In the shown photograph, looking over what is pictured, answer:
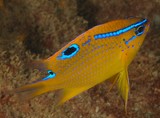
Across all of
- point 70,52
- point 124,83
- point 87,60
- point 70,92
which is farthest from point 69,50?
point 124,83

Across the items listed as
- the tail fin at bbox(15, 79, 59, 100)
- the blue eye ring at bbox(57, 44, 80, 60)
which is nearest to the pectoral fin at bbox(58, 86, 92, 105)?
the tail fin at bbox(15, 79, 59, 100)

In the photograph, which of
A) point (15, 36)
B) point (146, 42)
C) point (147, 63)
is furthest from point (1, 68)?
point (146, 42)

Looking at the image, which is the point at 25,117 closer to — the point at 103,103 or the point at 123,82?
the point at 103,103

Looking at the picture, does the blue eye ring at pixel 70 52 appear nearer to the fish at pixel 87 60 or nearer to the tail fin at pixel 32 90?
the fish at pixel 87 60

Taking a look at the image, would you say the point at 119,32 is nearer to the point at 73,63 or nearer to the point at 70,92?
the point at 73,63

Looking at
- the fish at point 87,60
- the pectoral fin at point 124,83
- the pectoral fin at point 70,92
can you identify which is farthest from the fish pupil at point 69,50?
the pectoral fin at point 124,83

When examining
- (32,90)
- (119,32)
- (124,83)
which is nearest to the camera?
(32,90)

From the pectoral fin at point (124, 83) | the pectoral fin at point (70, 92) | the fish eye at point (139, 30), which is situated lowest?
the pectoral fin at point (124, 83)

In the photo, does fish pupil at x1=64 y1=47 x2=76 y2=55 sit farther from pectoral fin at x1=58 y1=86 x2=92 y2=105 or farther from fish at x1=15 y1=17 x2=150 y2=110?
pectoral fin at x1=58 y1=86 x2=92 y2=105
